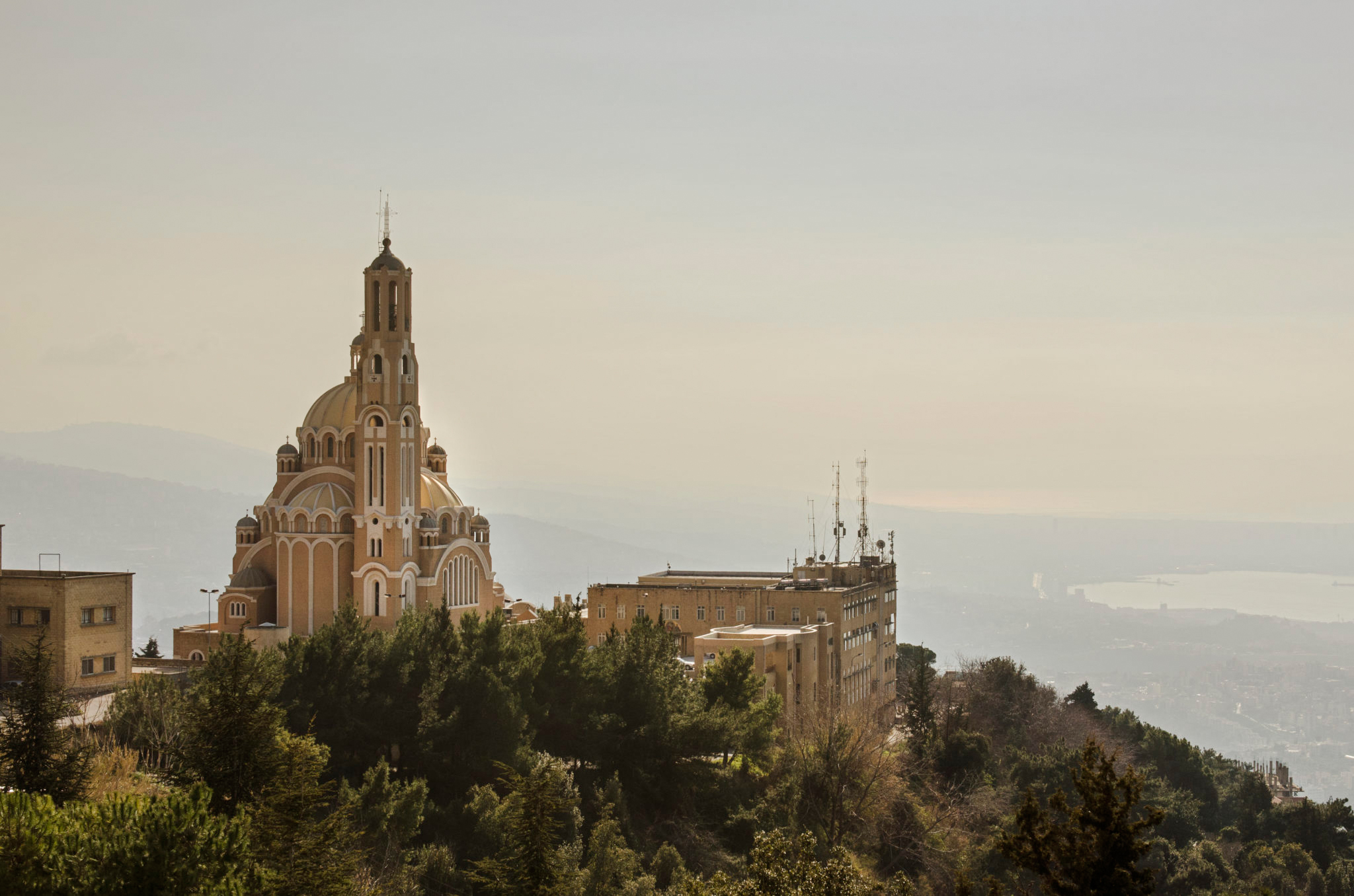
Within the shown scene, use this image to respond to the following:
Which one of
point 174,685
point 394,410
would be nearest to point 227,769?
point 174,685

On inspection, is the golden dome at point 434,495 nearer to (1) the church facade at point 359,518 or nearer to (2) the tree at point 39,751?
(1) the church facade at point 359,518

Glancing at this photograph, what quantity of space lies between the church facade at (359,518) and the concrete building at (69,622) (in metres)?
15.8

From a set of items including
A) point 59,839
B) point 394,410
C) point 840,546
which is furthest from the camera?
point 840,546

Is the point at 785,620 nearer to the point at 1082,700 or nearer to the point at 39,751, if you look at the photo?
the point at 1082,700

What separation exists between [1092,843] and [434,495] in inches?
2393

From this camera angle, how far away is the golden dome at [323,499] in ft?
247

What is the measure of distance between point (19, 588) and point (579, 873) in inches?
1224

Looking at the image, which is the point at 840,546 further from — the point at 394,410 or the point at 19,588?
the point at 19,588

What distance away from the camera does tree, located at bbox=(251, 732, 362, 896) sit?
91.1 ft

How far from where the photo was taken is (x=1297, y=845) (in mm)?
69438

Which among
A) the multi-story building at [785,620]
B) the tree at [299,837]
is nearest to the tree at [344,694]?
the tree at [299,837]

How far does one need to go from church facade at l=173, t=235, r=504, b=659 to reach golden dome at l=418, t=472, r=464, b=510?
98 millimetres

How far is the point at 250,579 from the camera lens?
250 ft

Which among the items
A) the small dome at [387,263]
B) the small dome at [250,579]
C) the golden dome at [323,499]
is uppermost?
the small dome at [387,263]
